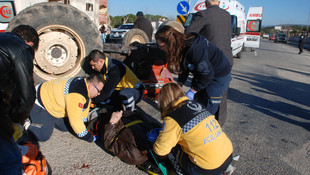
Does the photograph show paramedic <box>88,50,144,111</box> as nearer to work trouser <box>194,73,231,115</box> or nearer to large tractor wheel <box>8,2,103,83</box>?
large tractor wheel <box>8,2,103,83</box>

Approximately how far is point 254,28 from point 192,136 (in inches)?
527

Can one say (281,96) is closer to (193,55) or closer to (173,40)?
(193,55)

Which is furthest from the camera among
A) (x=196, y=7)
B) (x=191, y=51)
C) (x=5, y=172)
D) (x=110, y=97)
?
(x=196, y=7)

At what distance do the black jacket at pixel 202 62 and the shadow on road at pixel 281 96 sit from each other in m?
2.23

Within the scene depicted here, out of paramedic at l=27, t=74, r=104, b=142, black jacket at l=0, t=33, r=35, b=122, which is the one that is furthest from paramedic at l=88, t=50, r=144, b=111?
black jacket at l=0, t=33, r=35, b=122

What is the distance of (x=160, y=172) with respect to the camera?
2.12 m

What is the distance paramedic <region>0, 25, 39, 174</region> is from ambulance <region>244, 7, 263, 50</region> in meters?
14.0

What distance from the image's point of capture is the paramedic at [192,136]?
1753 mm

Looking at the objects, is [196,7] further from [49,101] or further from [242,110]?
[49,101]

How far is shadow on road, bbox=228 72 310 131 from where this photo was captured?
402 centimetres

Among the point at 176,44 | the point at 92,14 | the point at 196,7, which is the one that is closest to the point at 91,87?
the point at 176,44

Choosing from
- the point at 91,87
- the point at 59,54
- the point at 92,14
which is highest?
the point at 92,14

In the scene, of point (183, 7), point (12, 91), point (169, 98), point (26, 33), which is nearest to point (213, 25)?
point (169, 98)

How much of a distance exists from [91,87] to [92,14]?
2.81 meters
